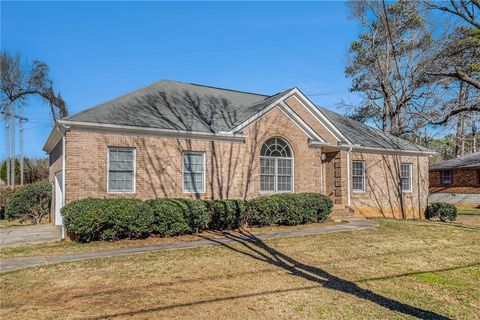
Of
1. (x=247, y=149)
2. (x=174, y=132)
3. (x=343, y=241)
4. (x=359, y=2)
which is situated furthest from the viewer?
(x=359, y=2)

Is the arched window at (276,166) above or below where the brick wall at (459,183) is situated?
above

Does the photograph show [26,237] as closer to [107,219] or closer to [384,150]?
[107,219]

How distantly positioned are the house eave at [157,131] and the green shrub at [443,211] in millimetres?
12476

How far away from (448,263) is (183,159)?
9685 mm

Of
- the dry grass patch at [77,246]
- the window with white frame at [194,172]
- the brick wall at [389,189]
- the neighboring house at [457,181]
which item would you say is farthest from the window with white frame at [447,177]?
the dry grass patch at [77,246]

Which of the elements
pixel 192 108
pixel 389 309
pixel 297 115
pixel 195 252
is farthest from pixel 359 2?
pixel 389 309

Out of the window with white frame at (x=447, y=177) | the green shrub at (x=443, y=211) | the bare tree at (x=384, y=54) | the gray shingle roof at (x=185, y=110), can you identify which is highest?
the bare tree at (x=384, y=54)

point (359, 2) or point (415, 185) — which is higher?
point (359, 2)

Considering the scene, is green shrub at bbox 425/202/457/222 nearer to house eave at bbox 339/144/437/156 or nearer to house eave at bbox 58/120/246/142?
house eave at bbox 339/144/437/156

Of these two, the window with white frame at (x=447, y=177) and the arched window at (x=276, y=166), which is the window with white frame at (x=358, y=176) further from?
the window with white frame at (x=447, y=177)

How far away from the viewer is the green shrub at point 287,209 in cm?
1388

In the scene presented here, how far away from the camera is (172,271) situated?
313 inches

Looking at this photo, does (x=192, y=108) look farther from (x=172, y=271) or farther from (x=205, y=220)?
(x=172, y=271)

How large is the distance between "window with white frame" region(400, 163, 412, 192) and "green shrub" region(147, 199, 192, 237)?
14744 mm
